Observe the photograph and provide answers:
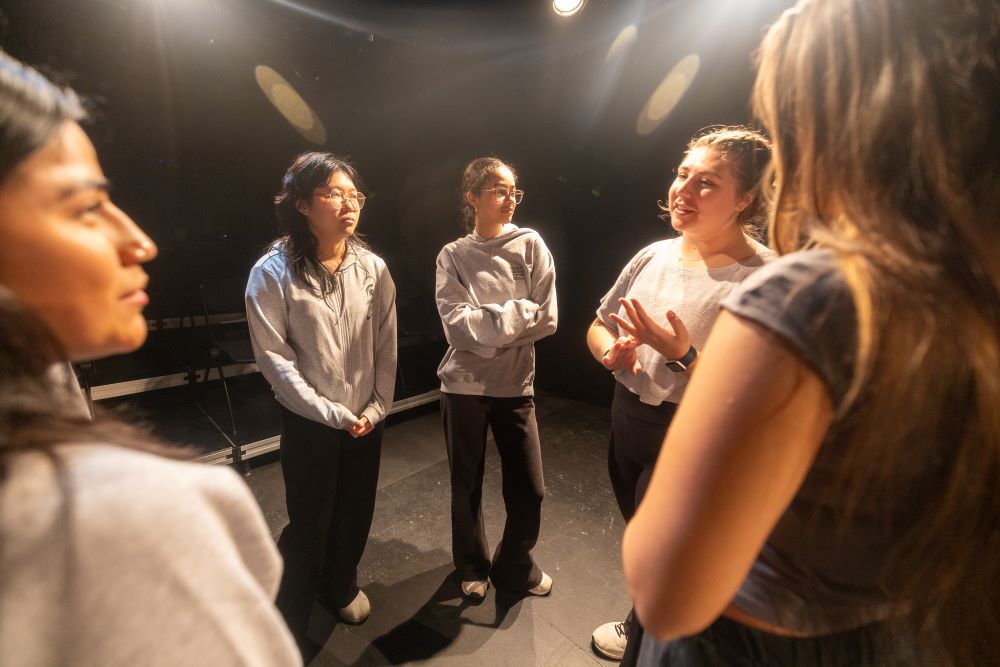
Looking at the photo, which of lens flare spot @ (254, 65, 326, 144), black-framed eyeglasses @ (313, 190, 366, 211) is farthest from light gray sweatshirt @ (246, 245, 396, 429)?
lens flare spot @ (254, 65, 326, 144)

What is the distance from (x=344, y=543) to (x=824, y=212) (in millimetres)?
2114

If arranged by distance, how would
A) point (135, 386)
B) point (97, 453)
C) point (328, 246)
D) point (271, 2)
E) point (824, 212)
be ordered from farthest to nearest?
point (135, 386)
point (271, 2)
point (328, 246)
point (824, 212)
point (97, 453)

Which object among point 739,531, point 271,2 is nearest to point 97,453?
point 739,531

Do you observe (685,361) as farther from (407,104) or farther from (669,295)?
(407,104)

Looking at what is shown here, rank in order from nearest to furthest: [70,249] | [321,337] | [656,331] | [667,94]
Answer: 1. [70,249]
2. [656,331]
3. [321,337]
4. [667,94]

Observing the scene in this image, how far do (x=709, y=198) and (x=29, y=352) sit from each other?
5.38ft

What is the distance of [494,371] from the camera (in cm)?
206

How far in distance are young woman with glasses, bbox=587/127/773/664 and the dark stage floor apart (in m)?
0.59

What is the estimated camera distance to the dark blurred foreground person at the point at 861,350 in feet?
1.54

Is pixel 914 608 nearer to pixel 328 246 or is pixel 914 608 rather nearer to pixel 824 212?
pixel 824 212

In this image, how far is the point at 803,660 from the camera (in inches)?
25.5

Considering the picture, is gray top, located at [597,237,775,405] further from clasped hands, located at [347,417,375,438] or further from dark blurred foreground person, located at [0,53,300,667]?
dark blurred foreground person, located at [0,53,300,667]

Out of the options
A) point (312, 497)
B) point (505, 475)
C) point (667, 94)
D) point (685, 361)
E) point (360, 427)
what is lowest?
point (505, 475)

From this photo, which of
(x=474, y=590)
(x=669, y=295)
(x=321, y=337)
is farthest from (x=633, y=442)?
(x=321, y=337)
